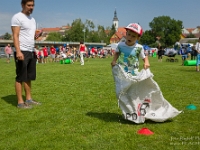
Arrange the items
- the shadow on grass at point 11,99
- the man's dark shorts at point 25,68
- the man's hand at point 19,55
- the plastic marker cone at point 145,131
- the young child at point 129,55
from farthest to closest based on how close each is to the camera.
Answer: the shadow on grass at point 11,99 < the man's dark shorts at point 25,68 < the man's hand at point 19,55 < the young child at point 129,55 < the plastic marker cone at point 145,131

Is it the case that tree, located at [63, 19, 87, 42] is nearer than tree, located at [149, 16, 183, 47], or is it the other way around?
tree, located at [63, 19, 87, 42]

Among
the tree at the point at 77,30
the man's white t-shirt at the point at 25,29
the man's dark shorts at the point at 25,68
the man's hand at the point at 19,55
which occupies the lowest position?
the man's dark shorts at the point at 25,68

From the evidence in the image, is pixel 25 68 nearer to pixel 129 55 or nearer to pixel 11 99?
pixel 11 99

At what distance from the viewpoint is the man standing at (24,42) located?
19.1ft

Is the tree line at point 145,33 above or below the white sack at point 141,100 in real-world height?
above

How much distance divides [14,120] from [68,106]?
1.50 metres

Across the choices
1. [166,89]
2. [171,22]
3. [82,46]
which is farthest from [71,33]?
[166,89]

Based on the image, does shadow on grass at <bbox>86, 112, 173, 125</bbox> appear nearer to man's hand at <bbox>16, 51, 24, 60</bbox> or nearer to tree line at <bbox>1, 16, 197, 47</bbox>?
man's hand at <bbox>16, 51, 24, 60</bbox>

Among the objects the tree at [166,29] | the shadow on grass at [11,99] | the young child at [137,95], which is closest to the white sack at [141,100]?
the young child at [137,95]

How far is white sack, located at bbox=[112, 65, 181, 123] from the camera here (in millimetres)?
4590

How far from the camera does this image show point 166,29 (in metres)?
129

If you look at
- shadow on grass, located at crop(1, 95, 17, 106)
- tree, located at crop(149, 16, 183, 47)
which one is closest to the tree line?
tree, located at crop(149, 16, 183, 47)

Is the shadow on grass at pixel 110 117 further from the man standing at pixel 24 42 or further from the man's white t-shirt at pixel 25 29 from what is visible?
the man's white t-shirt at pixel 25 29

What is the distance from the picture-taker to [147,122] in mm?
→ 4789
